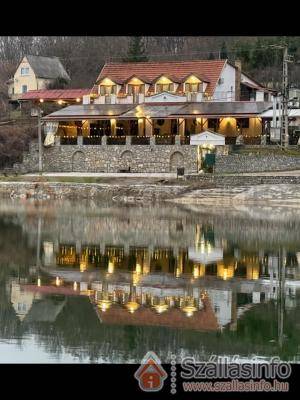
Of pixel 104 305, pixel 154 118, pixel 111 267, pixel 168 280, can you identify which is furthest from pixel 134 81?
pixel 104 305

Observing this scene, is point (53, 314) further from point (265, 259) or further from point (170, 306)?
point (265, 259)

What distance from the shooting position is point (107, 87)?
234ft

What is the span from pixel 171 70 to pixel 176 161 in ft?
46.8

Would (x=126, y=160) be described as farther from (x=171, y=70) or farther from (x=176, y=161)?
(x=171, y=70)

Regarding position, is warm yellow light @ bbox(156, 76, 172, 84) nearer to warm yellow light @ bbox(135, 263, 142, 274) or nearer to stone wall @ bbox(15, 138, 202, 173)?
stone wall @ bbox(15, 138, 202, 173)

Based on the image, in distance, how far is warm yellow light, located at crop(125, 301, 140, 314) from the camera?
18.0m

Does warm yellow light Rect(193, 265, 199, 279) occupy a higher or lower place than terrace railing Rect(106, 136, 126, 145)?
lower

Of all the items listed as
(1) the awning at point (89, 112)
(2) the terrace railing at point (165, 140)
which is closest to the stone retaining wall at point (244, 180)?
(2) the terrace railing at point (165, 140)

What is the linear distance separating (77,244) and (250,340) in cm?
1450

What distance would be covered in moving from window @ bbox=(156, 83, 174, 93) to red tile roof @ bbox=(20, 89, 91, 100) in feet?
22.2

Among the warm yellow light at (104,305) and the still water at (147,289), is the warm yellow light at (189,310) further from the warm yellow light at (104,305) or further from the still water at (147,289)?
the warm yellow light at (104,305)

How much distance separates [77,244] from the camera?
95.9 ft

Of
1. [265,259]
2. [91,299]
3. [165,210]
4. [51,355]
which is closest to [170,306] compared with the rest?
[91,299]

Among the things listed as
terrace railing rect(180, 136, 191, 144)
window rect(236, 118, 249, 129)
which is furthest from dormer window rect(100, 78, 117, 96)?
window rect(236, 118, 249, 129)
